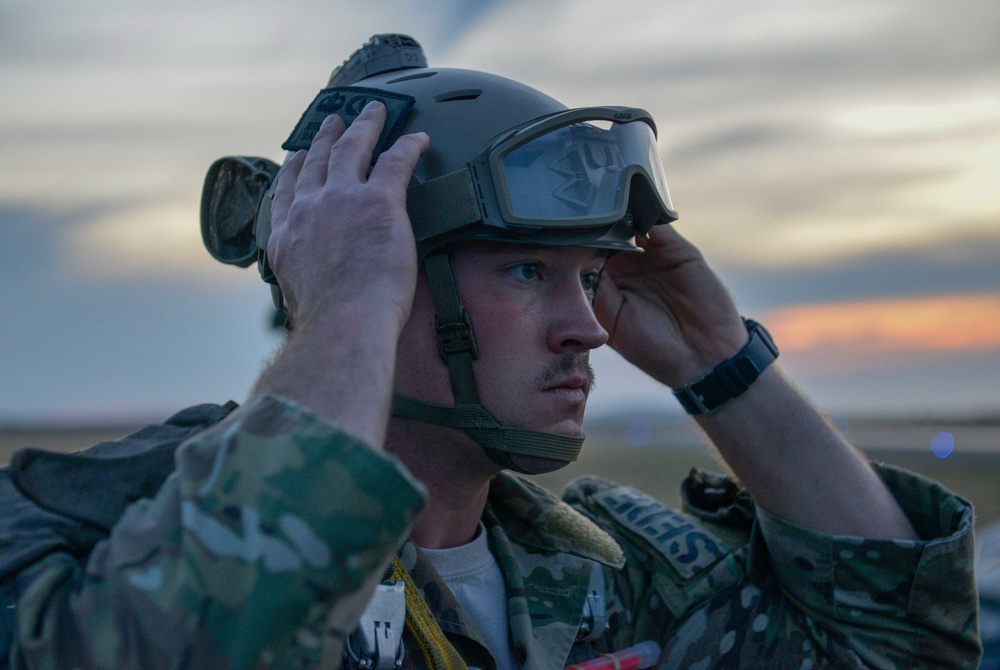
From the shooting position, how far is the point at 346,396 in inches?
71.6

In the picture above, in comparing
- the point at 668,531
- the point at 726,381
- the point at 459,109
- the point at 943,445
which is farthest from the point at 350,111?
the point at 943,445

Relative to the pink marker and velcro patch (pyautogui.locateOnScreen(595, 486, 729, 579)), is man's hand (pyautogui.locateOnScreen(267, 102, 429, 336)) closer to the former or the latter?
the pink marker

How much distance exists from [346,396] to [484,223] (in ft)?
3.44

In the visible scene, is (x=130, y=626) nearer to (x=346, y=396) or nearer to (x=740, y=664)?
(x=346, y=396)

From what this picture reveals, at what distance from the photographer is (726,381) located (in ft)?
11.4

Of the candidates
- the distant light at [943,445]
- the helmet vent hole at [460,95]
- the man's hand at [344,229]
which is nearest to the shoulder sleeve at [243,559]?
the man's hand at [344,229]

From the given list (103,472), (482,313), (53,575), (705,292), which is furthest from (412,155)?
(705,292)

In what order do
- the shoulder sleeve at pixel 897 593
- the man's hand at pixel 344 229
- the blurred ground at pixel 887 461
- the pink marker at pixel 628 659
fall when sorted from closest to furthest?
the man's hand at pixel 344 229 < the pink marker at pixel 628 659 < the shoulder sleeve at pixel 897 593 < the blurred ground at pixel 887 461

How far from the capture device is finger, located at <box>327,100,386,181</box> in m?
2.36

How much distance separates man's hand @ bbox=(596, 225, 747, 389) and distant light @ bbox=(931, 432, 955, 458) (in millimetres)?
19497

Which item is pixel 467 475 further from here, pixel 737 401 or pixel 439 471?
pixel 737 401

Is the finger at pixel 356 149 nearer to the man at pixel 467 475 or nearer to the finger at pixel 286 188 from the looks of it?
the man at pixel 467 475

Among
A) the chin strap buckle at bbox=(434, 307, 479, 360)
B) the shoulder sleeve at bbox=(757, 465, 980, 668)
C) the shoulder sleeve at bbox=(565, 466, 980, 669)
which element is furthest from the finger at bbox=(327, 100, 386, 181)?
the shoulder sleeve at bbox=(757, 465, 980, 668)

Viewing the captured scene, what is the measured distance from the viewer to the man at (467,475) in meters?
1.67
